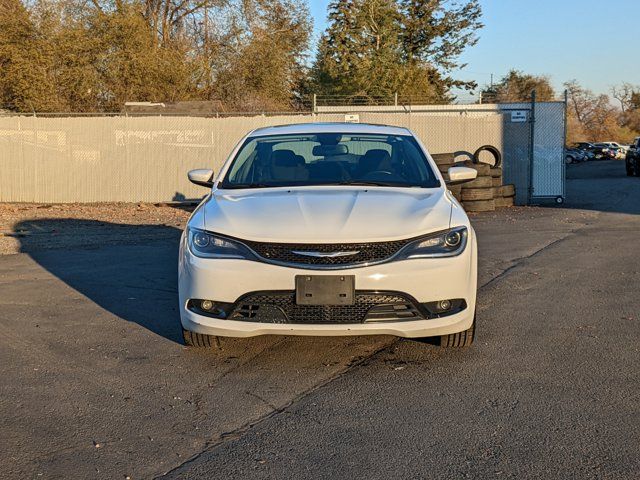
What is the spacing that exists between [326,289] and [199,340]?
113cm

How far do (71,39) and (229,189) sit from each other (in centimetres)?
2697

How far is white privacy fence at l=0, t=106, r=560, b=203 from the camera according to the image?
19.6 metres

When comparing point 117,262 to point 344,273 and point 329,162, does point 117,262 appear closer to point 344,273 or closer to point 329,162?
point 329,162

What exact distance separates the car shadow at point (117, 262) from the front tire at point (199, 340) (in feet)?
1.87

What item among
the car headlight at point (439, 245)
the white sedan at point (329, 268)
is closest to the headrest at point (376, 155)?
the white sedan at point (329, 268)

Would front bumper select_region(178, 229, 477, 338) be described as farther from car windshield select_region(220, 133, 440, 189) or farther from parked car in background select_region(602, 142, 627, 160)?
parked car in background select_region(602, 142, 627, 160)

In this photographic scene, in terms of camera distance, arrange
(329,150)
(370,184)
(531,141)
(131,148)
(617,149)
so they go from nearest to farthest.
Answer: (370,184) → (329,150) → (531,141) → (131,148) → (617,149)

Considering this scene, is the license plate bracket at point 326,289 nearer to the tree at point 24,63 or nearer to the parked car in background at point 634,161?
the tree at point 24,63

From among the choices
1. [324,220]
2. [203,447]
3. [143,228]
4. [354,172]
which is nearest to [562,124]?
[143,228]

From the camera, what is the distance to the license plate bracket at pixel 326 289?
15.9 ft

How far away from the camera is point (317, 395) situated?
15.4ft

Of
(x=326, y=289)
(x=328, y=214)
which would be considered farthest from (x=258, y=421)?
(x=328, y=214)

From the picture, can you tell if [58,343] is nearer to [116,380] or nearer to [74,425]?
[116,380]

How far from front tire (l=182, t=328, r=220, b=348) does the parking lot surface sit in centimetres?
11
